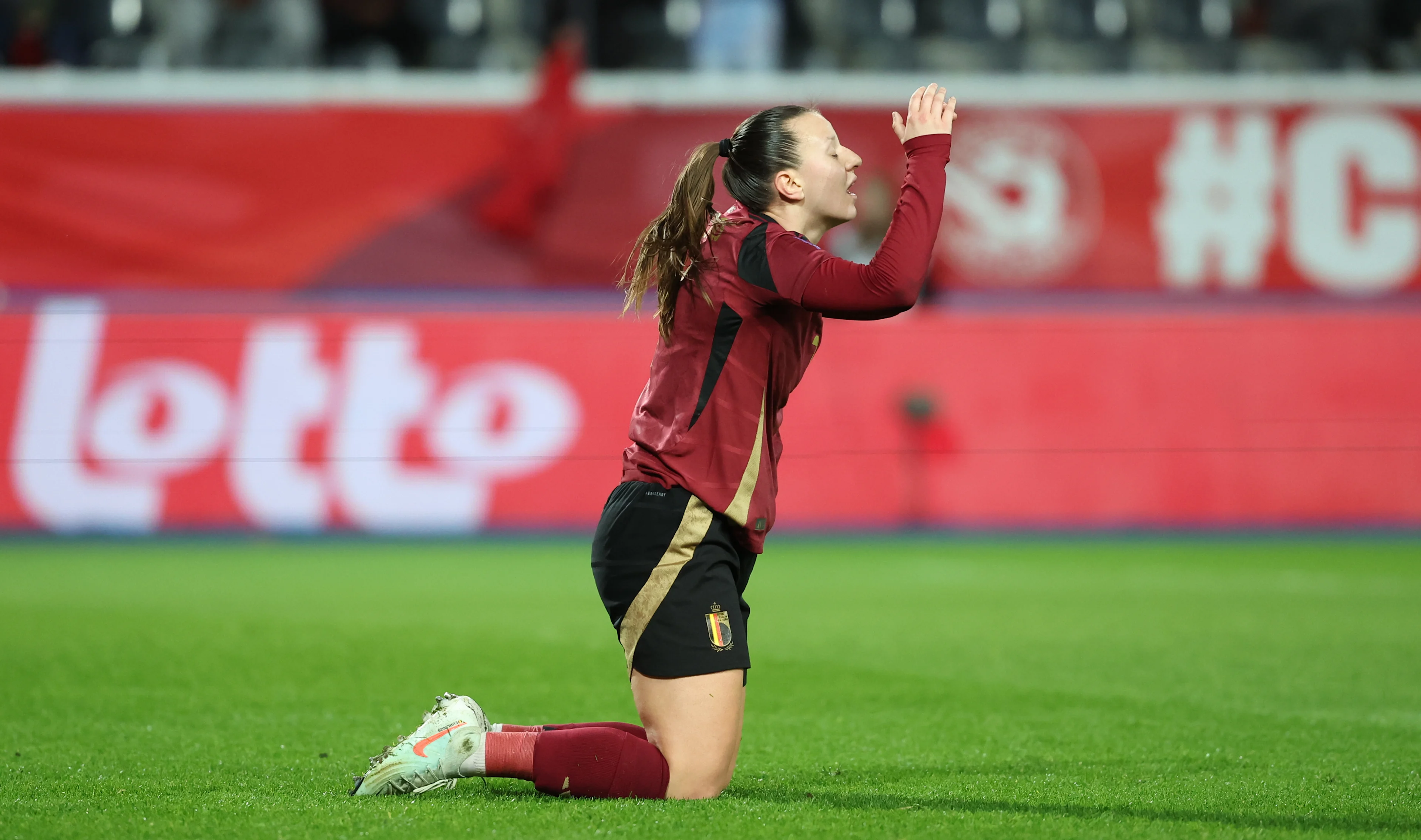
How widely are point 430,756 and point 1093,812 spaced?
1687 mm

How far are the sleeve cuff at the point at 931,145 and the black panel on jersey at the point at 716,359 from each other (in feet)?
1.99

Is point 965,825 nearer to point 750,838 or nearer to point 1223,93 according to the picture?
point 750,838

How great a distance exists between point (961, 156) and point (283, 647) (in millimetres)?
9806

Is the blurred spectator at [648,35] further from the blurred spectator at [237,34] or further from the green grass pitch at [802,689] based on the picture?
the green grass pitch at [802,689]

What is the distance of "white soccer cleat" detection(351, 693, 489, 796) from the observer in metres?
4.04

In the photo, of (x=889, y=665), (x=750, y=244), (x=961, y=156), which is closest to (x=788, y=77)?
(x=961, y=156)

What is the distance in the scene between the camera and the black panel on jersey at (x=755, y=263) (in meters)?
3.92

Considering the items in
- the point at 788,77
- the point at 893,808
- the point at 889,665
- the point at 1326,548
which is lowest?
the point at 1326,548

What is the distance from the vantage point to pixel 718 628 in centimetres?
397

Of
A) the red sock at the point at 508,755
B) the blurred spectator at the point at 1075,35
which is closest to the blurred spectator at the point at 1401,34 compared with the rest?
the blurred spectator at the point at 1075,35

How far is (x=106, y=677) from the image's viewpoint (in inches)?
244

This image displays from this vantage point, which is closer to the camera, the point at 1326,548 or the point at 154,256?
the point at 1326,548

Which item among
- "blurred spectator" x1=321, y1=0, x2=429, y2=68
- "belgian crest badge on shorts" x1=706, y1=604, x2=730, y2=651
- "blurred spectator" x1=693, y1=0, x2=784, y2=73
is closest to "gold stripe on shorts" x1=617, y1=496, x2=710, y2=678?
"belgian crest badge on shorts" x1=706, y1=604, x2=730, y2=651

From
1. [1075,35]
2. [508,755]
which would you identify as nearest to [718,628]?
[508,755]
